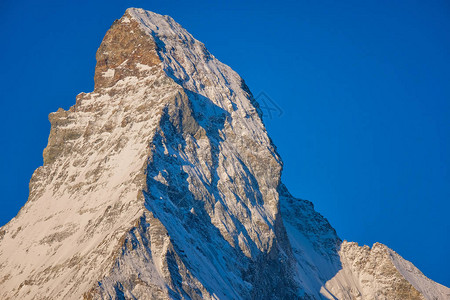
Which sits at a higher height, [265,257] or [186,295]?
[265,257]

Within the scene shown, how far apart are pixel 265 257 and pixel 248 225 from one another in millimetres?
7454

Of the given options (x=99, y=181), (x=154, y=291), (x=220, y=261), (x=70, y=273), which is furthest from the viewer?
(x=99, y=181)

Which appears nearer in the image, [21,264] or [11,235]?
[21,264]

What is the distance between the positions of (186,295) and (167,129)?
5085cm

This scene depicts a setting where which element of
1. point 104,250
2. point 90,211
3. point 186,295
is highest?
point 90,211

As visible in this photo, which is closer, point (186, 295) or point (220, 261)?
point (186, 295)

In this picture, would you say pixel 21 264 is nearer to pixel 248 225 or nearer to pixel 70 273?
pixel 70 273

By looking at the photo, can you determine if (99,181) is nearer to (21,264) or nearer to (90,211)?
(90,211)

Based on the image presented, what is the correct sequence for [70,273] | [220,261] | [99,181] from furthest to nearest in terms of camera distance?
[99,181] < [220,261] < [70,273]

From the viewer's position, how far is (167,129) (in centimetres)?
19725

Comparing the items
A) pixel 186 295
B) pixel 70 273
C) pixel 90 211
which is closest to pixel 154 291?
pixel 186 295

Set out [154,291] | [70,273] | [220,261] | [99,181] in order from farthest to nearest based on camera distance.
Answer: [99,181] < [220,261] < [70,273] < [154,291]

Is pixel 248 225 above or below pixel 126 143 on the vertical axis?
below

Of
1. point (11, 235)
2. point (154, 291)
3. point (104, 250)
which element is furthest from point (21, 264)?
point (154, 291)
